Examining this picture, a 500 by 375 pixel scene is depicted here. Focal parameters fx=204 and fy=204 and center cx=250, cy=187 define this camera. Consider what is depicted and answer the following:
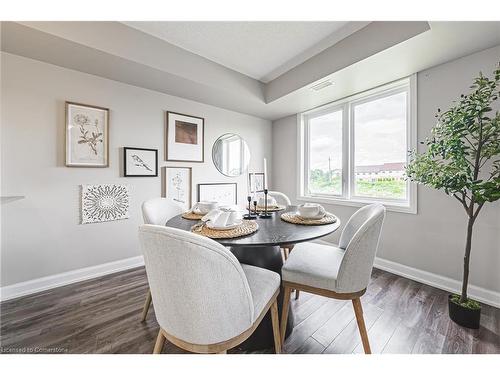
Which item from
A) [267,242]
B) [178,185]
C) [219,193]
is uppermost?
[178,185]

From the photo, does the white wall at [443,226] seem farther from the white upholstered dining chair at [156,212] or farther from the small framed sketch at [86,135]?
the small framed sketch at [86,135]

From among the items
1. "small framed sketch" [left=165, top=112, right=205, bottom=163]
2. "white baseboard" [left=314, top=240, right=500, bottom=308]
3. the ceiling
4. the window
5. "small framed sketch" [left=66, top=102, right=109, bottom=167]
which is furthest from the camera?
"small framed sketch" [left=165, top=112, right=205, bottom=163]

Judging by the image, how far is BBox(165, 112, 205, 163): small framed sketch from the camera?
269 centimetres

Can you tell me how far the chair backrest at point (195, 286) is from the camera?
0.74 metres

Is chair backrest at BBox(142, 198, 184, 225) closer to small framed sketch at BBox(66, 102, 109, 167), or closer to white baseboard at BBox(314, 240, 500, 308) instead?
small framed sketch at BBox(66, 102, 109, 167)

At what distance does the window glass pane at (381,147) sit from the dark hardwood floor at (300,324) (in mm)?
1136

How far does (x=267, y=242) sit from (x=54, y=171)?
2.29 metres

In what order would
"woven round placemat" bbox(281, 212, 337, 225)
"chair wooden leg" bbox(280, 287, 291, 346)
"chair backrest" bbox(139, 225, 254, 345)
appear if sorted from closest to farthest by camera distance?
"chair backrest" bbox(139, 225, 254, 345)
"chair wooden leg" bbox(280, 287, 291, 346)
"woven round placemat" bbox(281, 212, 337, 225)

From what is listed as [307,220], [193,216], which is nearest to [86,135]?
[193,216]

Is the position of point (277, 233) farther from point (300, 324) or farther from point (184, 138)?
point (184, 138)

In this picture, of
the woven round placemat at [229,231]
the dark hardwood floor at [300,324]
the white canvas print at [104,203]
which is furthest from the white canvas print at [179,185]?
the woven round placemat at [229,231]

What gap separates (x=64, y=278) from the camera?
206 centimetres

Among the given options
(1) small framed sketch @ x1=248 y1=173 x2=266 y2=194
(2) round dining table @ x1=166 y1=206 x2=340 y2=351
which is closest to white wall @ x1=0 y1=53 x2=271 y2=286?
(2) round dining table @ x1=166 y1=206 x2=340 y2=351

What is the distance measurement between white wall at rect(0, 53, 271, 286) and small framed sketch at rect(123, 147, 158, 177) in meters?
0.07
